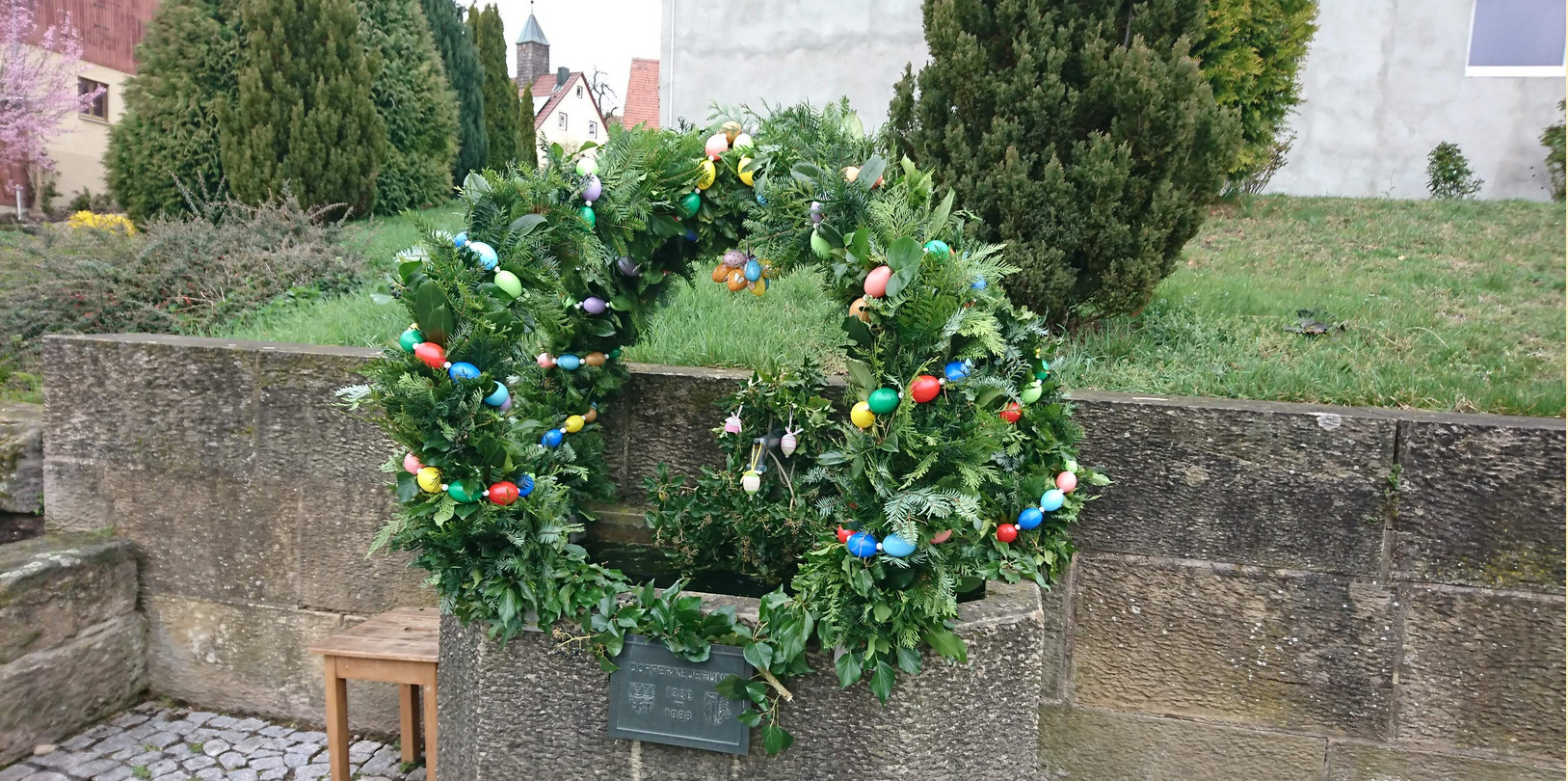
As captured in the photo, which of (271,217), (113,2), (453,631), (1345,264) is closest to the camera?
(453,631)

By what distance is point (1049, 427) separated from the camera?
257 cm

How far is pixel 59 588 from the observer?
3.40 meters

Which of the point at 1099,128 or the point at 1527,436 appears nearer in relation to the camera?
the point at 1527,436

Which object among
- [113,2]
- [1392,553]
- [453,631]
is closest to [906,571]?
[453,631]

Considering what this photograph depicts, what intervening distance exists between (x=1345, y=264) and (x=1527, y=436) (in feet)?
10.8

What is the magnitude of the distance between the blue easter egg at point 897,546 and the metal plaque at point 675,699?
48 centimetres

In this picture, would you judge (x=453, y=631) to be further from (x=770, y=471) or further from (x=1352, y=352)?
(x=1352, y=352)

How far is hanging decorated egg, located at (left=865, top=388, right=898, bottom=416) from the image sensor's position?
200 cm

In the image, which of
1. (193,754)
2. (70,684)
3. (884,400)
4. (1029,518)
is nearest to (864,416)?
(884,400)

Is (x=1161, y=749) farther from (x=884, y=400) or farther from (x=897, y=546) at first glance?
(x=884, y=400)

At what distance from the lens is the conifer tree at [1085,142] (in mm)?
3471

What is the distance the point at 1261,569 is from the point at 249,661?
3.80 meters

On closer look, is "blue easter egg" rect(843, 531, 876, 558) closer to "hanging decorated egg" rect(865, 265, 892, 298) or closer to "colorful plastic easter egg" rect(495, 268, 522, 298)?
"hanging decorated egg" rect(865, 265, 892, 298)

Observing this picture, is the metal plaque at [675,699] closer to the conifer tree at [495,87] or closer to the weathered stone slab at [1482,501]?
the weathered stone slab at [1482,501]
